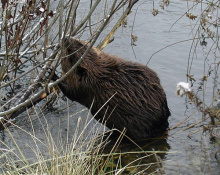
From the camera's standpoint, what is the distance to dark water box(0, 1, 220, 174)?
3.51 meters

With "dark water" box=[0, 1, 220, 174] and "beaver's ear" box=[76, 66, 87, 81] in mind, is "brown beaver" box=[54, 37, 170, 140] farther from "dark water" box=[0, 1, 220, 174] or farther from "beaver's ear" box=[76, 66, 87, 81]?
"dark water" box=[0, 1, 220, 174]

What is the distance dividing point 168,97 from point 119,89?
1.21 m

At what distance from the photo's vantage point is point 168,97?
189 inches

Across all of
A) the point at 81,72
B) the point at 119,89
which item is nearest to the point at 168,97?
the point at 119,89

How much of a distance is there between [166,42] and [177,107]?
1689 mm

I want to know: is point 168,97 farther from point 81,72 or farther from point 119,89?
point 81,72

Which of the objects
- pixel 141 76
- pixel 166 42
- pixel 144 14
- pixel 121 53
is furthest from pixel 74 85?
pixel 144 14

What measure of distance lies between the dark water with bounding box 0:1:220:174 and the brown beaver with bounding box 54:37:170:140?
0.25m

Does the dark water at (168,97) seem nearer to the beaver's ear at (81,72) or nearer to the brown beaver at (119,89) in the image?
the brown beaver at (119,89)

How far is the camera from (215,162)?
3395 mm

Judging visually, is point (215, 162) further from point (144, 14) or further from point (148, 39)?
point (144, 14)

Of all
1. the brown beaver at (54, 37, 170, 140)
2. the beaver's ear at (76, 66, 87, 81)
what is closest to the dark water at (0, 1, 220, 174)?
the brown beaver at (54, 37, 170, 140)

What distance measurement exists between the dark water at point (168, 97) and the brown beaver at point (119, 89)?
0.25 m

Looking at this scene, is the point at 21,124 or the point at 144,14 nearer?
the point at 21,124
